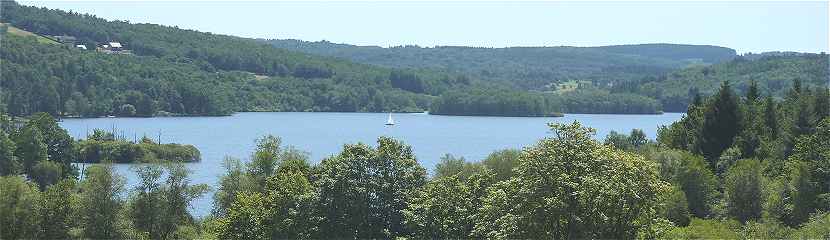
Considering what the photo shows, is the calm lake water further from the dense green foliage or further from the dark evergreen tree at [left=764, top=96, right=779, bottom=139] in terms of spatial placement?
the dark evergreen tree at [left=764, top=96, right=779, bottom=139]

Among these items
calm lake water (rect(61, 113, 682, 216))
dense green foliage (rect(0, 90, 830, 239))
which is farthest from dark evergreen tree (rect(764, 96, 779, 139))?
calm lake water (rect(61, 113, 682, 216))

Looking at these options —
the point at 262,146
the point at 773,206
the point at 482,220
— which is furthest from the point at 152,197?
the point at 773,206

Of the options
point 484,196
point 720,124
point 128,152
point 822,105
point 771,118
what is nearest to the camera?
point 484,196

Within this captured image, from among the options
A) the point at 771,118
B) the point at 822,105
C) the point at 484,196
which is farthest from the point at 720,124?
the point at 484,196

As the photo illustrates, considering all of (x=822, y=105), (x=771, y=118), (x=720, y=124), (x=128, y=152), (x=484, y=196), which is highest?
(x=822, y=105)

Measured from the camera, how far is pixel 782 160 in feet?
216

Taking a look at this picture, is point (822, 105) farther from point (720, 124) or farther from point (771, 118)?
point (720, 124)

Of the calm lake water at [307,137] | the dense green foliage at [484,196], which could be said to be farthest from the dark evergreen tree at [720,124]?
the calm lake water at [307,137]

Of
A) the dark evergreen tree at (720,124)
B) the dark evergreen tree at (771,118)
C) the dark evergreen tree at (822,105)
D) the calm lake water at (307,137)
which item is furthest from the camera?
the calm lake water at (307,137)

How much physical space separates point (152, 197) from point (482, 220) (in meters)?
24.5

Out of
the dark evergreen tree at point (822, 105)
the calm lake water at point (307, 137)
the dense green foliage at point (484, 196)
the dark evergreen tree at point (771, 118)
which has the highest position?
the dark evergreen tree at point (822, 105)

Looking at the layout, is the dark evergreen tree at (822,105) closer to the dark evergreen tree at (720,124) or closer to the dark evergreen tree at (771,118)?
the dark evergreen tree at (771,118)

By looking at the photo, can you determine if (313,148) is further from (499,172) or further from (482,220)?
(482,220)

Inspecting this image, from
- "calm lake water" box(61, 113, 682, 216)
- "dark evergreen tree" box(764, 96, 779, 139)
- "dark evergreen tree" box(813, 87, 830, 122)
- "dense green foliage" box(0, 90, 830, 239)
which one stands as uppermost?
"dark evergreen tree" box(813, 87, 830, 122)
